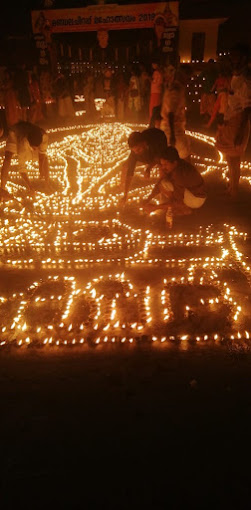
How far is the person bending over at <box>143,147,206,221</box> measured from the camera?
15.3ft

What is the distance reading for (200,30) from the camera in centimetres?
2083

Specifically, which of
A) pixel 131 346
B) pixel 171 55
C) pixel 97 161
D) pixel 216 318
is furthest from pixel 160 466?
pixel 171 55

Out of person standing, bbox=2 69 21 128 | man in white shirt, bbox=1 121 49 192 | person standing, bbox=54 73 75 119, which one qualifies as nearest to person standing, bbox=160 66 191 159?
man in white shirt, bbox=1 121 49 192

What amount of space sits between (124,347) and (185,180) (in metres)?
2.48

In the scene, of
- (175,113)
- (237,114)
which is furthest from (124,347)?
(175,113)

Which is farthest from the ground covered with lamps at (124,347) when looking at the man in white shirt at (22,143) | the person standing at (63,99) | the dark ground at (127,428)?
the person standing at (63,99)

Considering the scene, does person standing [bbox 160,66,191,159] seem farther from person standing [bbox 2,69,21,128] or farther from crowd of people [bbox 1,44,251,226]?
person standing [bbox 2,69,21,128]

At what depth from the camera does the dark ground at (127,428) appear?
6.91ft

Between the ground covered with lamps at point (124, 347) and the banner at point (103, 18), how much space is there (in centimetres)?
1527

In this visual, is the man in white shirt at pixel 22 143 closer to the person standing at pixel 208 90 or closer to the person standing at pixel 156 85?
the person standing at pixel 156 85

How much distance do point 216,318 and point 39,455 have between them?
71.7 inches

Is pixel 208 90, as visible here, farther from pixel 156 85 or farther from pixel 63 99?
pixel 63 99

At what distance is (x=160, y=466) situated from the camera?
7.29 ft

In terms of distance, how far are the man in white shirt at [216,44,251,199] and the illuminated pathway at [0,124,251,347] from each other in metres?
1.24
